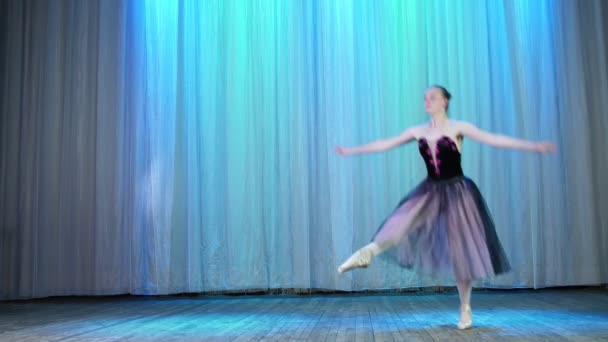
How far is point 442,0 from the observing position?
6.19 meters

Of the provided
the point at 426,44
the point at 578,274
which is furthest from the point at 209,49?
the point at 578,274

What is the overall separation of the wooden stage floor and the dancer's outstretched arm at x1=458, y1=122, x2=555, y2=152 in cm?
86

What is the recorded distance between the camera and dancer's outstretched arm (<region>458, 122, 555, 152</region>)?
3.16m

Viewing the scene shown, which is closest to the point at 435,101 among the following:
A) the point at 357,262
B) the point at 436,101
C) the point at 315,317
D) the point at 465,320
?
the point at 436,101

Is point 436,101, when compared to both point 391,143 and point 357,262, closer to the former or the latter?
point 391,143

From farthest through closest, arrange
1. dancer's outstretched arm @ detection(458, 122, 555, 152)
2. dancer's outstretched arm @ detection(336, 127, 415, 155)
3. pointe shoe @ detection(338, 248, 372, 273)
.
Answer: dancer's outstretched arm @ detection(336, 127, 415, 155) → dancer's outstretched arm @ detection(458, 122, 555, 152) → pointe shoe @ detection(338, 248, 372, 273)

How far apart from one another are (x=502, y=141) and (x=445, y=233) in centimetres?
Answer: 53

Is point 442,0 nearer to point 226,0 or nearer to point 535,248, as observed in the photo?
point 226,0

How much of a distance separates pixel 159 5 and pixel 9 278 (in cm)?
285

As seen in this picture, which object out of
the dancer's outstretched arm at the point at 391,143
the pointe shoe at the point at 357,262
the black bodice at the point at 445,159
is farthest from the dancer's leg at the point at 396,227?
the dancer's outstretched arm at the point at 391,143

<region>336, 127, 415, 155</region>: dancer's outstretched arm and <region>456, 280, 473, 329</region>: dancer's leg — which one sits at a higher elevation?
<region>336, 127, 415, 155</region>: dancer's outstretched arm

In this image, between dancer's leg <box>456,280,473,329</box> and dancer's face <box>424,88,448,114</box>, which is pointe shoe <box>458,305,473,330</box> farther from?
dancer's face <box>424,88,448,114</box>

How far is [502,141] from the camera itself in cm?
332

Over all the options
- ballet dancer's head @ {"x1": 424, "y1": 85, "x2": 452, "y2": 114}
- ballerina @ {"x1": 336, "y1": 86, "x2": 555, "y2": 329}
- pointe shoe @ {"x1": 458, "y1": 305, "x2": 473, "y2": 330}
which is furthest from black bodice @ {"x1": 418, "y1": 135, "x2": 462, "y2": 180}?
pointe shoe @ {"x1": 458, "y1": 305, "x2": 473, "y2": 330}
